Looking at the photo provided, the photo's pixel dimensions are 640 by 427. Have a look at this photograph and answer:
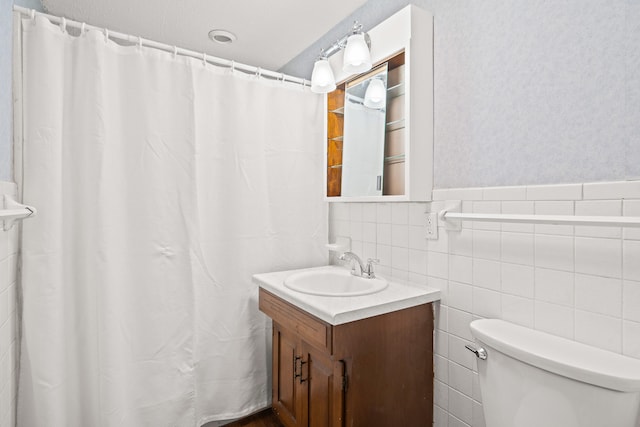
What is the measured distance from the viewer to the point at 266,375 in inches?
76.7

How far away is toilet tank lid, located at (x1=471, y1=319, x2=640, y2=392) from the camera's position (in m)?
0.80

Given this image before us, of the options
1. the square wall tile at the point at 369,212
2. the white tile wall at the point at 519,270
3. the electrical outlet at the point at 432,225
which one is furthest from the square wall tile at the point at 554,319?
the square wall tile at the point at 369,212

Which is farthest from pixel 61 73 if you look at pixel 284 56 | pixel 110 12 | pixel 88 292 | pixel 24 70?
pixel 284 56

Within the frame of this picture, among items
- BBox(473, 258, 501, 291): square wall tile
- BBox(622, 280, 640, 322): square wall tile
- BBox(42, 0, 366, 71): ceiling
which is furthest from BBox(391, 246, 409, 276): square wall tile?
BBox(42, 0, 366, 71): ceiling

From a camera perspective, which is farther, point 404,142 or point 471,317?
point 404,142

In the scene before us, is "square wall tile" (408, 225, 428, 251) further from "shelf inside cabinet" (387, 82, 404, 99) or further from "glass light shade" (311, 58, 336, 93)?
"glass light shade" (311, 58, 336, 93)

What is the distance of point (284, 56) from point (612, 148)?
2072 millimetres

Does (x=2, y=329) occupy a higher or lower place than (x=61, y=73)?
lower

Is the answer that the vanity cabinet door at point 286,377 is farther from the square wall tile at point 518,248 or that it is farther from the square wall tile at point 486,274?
the square wall tile at point 518,248

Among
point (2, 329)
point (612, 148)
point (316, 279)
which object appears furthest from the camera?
point (316, 279)

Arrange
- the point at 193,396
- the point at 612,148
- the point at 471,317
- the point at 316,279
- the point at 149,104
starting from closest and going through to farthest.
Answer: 1. the point at 612,148
2. the point at 471,317
3. the point at 149,104
4. the point at 193,396
5. the point at 316,279

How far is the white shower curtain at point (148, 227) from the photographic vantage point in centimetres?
136

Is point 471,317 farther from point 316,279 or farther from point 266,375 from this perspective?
point 266,375

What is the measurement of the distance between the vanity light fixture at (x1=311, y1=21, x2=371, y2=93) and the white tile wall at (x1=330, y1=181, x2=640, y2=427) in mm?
693
